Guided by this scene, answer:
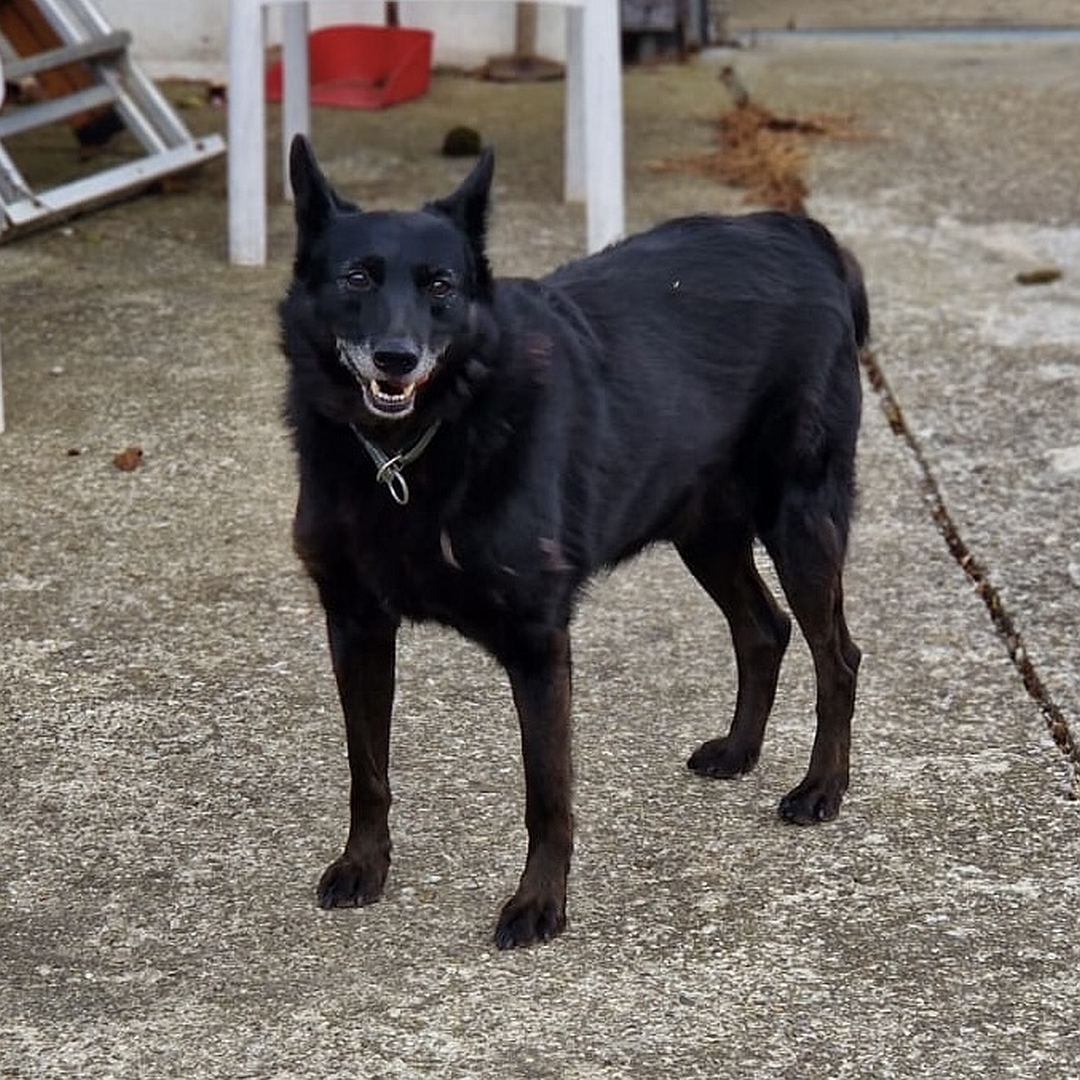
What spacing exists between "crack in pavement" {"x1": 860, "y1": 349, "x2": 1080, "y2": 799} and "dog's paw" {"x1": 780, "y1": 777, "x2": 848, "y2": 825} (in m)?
0.38

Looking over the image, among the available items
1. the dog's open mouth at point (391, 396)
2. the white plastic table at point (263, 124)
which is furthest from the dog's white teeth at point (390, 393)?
the white plastic table at point (263, 124)

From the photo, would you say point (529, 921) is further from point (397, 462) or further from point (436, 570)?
point (397, 462)

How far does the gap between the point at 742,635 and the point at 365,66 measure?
457 cm

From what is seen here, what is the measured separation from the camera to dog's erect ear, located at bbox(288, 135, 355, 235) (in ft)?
10.2

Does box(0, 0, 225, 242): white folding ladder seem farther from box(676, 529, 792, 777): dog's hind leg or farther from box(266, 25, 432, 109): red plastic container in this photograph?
box(676, 529, 792, 777): dog's hind leg

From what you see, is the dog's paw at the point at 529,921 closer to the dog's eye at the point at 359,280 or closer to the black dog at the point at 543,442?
the black dog at the point at 543,442

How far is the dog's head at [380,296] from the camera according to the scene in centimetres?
300

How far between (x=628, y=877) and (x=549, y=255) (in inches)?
123

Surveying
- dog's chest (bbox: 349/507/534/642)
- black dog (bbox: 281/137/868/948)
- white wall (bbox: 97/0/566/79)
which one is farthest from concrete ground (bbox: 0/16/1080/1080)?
white wall (bbox: 97/0/566/79)

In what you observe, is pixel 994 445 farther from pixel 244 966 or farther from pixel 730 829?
pixel 244 966

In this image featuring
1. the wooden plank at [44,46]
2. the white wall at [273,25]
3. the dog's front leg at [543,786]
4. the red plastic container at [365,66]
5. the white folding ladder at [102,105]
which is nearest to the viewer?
the dog's front leg at [543,786]

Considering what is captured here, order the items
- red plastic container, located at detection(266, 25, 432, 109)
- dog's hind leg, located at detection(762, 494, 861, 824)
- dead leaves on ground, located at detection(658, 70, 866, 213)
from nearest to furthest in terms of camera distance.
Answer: dog's hind leg, located at detection(762, 494, 861, 824), dead leaves on ground, located at detection(658, 70, 866, 213), red plastic container, located at detection(266, 25, 432, 109)

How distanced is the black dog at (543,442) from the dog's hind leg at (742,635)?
0.04ft

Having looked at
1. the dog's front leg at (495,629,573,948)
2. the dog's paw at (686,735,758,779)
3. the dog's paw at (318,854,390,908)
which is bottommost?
the dog's paw at (686,735,758,779)
